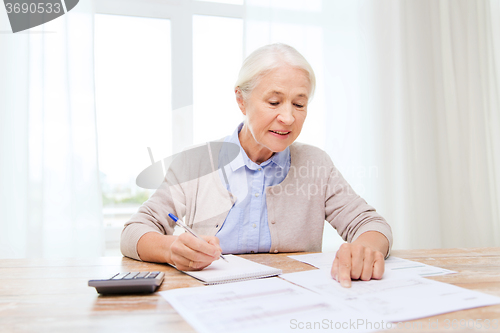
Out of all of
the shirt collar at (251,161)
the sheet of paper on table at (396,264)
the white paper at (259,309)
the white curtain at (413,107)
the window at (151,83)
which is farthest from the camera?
the white curtain at (413,107)

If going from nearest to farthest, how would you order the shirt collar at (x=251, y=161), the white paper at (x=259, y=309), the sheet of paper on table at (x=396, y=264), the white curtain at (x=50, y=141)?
the white paper at (x=259, y=309), the sheet of paper on table at (x=396, y=264), the shirt collar at (x=251, y=161), the white curtain at (x=50, y=141)

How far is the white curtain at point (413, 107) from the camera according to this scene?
2.44m

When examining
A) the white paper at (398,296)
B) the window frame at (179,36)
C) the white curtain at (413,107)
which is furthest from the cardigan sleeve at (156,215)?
the white curtain at (413,107)

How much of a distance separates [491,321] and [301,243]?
2.59ft

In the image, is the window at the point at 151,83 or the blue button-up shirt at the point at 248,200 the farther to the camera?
the window at the point at 151,83

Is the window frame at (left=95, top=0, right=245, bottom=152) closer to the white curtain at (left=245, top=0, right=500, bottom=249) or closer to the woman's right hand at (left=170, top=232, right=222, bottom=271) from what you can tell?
the white curtain at (left=245, top=0, right=500, bottom=249)

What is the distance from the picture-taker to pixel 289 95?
1.22m

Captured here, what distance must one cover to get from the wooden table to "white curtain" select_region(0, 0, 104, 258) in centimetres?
110

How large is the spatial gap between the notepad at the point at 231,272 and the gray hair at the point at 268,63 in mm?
660

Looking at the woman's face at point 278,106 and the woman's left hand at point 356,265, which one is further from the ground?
the woman's face at point 278,106

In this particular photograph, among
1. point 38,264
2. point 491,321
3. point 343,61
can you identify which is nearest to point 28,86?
point 38,264

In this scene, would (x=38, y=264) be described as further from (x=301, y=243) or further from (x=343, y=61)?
(x=343, y=61)

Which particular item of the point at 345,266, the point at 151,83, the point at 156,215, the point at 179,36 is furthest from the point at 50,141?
the point at 345,266

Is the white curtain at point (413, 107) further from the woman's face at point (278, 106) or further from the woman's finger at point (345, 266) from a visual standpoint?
the woman's finger at point (345, 266)
